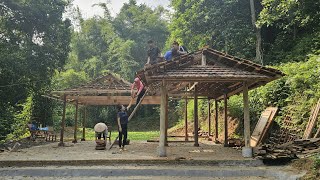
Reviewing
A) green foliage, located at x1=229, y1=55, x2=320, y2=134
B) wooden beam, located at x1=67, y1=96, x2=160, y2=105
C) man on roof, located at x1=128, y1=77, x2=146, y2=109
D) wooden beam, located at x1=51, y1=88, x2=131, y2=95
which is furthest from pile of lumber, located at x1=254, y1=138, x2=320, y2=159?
wooden beam, located at x1=51, y1=88, x2=131, y2=95

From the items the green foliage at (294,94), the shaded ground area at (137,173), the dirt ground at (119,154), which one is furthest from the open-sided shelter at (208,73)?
the green foliage at (294,94)

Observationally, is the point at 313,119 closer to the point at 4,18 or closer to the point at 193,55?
the point at 193,55

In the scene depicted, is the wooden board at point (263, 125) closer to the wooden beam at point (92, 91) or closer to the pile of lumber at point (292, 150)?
the pile of lumber at point (292, 150)

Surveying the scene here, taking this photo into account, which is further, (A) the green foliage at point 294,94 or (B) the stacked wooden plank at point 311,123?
(A) the green foliage at point 294,94

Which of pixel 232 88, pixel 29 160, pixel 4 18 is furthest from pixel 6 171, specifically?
pixel 4 18

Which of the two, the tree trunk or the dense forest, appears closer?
the dense forest

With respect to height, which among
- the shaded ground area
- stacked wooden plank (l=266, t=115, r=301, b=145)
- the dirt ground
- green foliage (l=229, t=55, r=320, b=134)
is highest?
green foliage (l=229, t=55, r=320, b=134)

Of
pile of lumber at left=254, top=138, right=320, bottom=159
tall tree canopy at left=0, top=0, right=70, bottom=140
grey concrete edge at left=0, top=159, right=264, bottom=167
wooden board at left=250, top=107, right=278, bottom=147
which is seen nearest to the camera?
pile of lumber at left=254, top=138, right=320, bottom=159

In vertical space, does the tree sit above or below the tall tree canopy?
above

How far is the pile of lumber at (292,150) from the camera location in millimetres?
8258

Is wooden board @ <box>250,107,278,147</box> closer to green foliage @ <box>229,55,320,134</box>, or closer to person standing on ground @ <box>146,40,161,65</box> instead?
green foliage @ <box>229,55,320,134</box>

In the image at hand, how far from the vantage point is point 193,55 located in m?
9.75

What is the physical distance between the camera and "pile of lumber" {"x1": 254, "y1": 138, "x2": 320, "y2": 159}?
826 cm

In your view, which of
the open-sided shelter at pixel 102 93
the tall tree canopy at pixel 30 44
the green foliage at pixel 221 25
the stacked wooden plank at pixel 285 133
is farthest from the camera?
the green foliage at pixel 221 25
